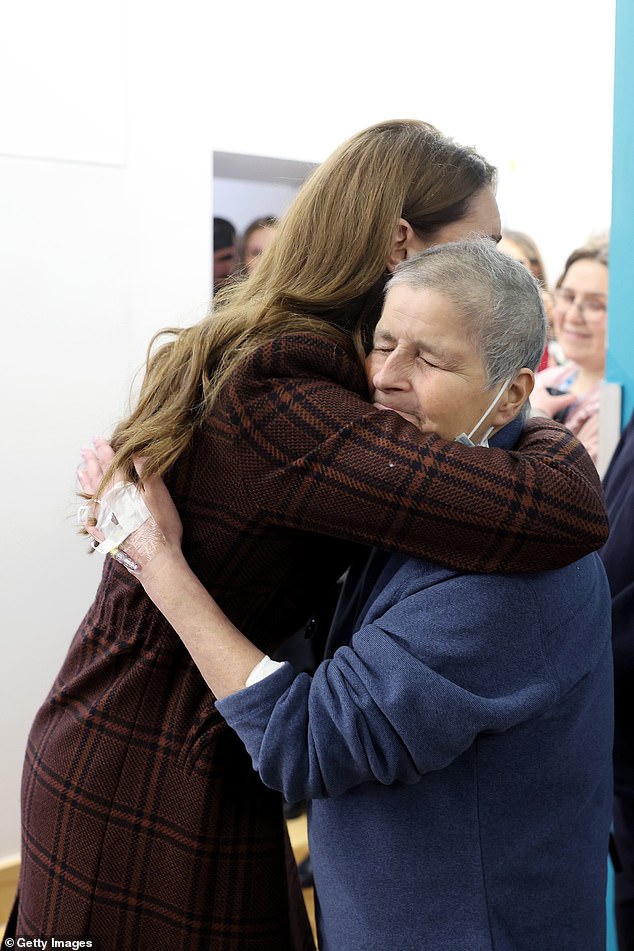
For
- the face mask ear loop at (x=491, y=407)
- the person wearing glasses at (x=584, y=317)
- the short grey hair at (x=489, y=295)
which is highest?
the short grey hair at (x=489, y=295)

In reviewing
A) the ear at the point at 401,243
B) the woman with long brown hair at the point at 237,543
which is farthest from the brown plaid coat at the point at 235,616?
the ear at the point at 401,243

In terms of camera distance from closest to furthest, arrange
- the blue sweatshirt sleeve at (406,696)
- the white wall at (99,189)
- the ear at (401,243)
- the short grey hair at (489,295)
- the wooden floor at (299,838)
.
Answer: the blue sweatshirt sleeve at (406,696), the short grey hair at (489,295), the ear at (401,243), the white wall at (99,189), the wooden floor at (299,838)

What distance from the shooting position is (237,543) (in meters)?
1.24

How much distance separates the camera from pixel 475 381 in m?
1.18

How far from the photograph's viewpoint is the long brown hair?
124 cm

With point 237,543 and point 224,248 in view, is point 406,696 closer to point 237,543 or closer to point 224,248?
point 237,543

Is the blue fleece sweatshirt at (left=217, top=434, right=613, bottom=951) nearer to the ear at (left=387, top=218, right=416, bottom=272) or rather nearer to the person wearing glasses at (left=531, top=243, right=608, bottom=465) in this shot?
the ear at (left=387, top=218, right=416, bottom=272)

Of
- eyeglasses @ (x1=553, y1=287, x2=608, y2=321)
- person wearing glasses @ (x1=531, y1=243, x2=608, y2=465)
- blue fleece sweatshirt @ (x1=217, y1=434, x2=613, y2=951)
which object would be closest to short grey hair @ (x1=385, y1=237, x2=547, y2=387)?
blue fleece sweatshirt @ (x1=217, y1=434, x2=613, y2=951)

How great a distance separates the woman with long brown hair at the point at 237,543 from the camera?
1.14 metres

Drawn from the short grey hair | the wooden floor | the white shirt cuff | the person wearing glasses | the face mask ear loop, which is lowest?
the wooden floor

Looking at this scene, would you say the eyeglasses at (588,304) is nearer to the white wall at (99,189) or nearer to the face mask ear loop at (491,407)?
the white wall at (99,189)

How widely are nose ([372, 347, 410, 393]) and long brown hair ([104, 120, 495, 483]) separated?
0.09 meters

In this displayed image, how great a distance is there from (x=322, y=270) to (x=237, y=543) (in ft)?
1.36

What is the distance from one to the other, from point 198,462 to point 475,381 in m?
0.39
